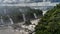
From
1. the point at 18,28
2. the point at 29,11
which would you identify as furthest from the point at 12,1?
the point at 18,28

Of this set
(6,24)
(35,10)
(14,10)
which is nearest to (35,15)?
(35,10)

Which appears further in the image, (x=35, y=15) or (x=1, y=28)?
(x=35, y=15)

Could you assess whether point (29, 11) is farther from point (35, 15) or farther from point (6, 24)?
point (6, 24)

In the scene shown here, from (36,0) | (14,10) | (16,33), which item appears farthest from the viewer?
(36,0)

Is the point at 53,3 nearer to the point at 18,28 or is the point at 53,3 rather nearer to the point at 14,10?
the point at 14,10

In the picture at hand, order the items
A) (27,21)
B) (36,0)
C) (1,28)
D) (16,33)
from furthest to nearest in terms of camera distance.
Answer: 1. (36,0)
2. (27,21)
3. (1,28)
4. (16,33)

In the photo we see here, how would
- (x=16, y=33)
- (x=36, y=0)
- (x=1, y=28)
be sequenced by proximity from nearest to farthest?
(x=16, y=33)
(x=1, y=28)
(x=36, y=0)

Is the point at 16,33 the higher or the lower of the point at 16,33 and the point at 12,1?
the lower

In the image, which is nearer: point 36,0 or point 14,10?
point 14,10

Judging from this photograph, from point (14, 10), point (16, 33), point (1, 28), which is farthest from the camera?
point (14, 10)
